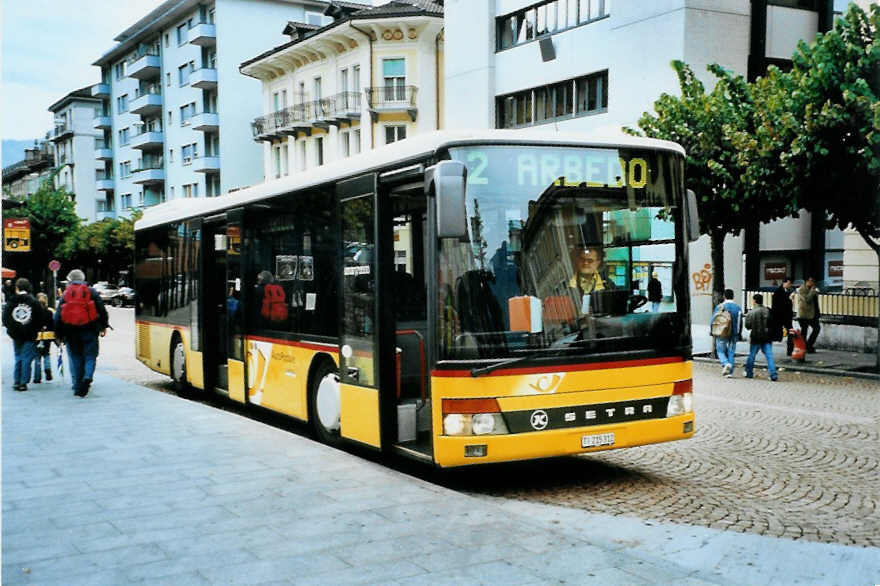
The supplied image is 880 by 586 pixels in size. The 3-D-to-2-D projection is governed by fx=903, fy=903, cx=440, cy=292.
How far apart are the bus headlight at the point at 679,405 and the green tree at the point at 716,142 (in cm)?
1227

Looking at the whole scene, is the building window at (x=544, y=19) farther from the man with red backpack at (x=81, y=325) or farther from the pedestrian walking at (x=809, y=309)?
the man with red backpack at (x=81, y=325)

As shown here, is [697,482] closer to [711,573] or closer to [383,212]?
[711,573]

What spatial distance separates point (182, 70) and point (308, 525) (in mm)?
63379

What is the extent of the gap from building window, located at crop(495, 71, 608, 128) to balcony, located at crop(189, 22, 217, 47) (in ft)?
102

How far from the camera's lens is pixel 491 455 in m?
6.84

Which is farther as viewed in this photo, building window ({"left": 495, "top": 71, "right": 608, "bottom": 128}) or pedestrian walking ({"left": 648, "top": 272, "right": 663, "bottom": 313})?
building window ({"left": 495, "top": 71, "right": 608, "bottom": 128})

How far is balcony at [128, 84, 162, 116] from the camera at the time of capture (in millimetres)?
67625

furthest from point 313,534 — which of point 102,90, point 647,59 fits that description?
point 102,90

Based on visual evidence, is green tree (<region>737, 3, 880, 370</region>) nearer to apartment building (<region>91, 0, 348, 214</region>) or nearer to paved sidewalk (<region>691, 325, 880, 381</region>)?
paved sidewalk (<region>691, 325, 880, 381</region>)

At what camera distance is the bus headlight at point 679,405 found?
7.56m

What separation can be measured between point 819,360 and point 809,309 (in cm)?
153

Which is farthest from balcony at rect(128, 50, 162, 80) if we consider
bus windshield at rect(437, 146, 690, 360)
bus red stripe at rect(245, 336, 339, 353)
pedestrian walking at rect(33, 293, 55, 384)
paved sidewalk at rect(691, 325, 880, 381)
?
bus windshield at rect(437, 146, 690, 360)

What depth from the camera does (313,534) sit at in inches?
221

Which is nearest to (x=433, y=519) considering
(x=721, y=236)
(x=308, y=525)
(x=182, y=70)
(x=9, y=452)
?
(x=308, y=525)
